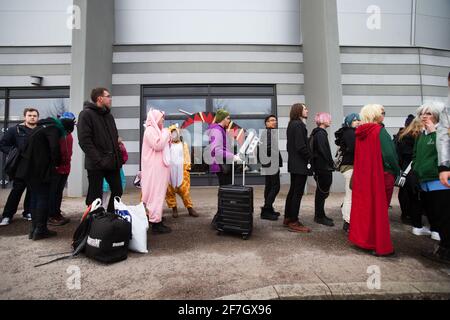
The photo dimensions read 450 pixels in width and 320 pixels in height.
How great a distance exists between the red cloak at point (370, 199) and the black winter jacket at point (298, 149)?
783 millimetres

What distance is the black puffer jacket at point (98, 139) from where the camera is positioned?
3564mm

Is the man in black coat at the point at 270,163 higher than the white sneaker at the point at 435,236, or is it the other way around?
the man in black coat at the point at 270,163

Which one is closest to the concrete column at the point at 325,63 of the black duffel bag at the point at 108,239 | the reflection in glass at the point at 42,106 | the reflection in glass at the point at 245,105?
the reflection in glass at the point at 245,105

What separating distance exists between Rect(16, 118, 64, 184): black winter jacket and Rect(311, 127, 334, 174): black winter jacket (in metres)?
3.98

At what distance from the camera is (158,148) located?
3.90 m

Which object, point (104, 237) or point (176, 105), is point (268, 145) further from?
point (176, 105)

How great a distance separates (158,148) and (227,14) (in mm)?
7526

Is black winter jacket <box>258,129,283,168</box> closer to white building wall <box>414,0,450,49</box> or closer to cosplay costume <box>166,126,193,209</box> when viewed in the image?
cosplay costume <box>166,126,193,209</box>

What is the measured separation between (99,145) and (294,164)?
2.86 metres

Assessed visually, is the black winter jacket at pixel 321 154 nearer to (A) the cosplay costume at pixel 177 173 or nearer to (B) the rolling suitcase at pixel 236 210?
(B) the rolling suitcase at pixel 236 210

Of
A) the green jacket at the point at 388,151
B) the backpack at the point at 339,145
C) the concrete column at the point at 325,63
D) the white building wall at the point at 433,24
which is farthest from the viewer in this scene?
the white building wall at the point at 433,24

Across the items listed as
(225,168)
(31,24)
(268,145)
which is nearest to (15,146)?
(225,168)
